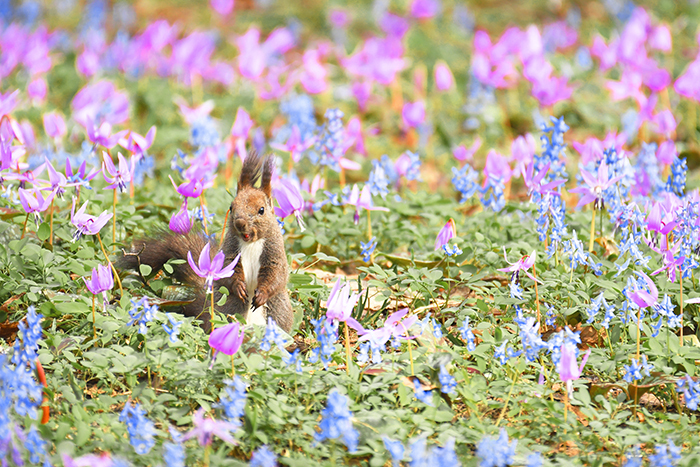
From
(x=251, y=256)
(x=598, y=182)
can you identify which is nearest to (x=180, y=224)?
(x=251, y=256)

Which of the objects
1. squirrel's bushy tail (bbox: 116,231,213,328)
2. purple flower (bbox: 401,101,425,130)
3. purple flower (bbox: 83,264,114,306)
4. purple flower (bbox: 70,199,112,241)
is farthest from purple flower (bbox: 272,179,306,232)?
purple flower (bbox: 401,101,425,130)

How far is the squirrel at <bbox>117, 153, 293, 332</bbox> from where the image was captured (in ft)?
8.85

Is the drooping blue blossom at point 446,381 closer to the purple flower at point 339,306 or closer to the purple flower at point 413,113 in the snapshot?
the purple flower at point 339,306

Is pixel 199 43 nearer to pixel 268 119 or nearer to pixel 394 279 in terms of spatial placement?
Result: pixel 268 119

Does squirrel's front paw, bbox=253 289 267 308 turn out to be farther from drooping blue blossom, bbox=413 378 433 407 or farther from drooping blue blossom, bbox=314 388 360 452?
drooping blue blossom, bbox=314 388 360 452

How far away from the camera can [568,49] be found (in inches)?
356

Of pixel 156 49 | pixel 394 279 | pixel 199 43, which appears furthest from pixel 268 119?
pixel 394 279

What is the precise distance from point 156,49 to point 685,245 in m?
6.01

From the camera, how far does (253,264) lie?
2.76 m

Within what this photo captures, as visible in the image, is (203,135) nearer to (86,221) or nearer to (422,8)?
(86,221)

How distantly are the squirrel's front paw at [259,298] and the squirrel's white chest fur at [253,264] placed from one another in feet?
0.34

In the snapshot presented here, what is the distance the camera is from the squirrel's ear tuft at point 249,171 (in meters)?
2.81

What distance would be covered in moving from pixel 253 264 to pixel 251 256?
0.11 feet

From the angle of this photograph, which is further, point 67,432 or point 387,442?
point 67,432
